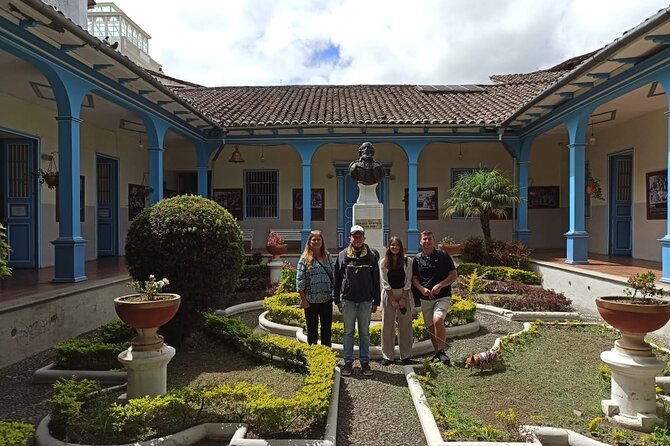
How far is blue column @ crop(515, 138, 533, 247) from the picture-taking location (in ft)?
44.6

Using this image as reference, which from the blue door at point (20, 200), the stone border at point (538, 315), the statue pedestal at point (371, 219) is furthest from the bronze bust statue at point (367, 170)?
the blue door at point (20, 200)

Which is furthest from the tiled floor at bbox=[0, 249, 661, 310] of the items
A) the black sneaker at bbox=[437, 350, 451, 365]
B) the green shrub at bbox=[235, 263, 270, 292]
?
the black sneaker at bbox=[437, 350, 451, 365]

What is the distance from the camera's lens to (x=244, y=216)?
16.0 metres

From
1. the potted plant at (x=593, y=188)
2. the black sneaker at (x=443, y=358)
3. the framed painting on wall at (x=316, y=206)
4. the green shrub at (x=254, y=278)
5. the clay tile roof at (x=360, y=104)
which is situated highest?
the clay tile roof at (x=360, y=104)

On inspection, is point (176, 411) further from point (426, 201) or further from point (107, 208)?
point (426, 201)

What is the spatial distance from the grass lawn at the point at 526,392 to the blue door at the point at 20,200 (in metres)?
8.82

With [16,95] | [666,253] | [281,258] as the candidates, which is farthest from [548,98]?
[16,95]

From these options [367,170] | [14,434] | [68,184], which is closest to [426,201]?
[367,170]

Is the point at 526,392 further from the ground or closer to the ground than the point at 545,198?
closer to the ground

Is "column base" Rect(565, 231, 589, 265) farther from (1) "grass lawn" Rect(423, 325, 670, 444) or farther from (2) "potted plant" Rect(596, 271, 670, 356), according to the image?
(2) "potted plant" Rect(596, 271, 670, 356)

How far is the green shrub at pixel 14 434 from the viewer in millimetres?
2987

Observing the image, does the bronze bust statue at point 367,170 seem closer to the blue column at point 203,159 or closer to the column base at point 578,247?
the column base at point 578,247

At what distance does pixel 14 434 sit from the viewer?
3070 mm

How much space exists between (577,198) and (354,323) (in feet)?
24.1
